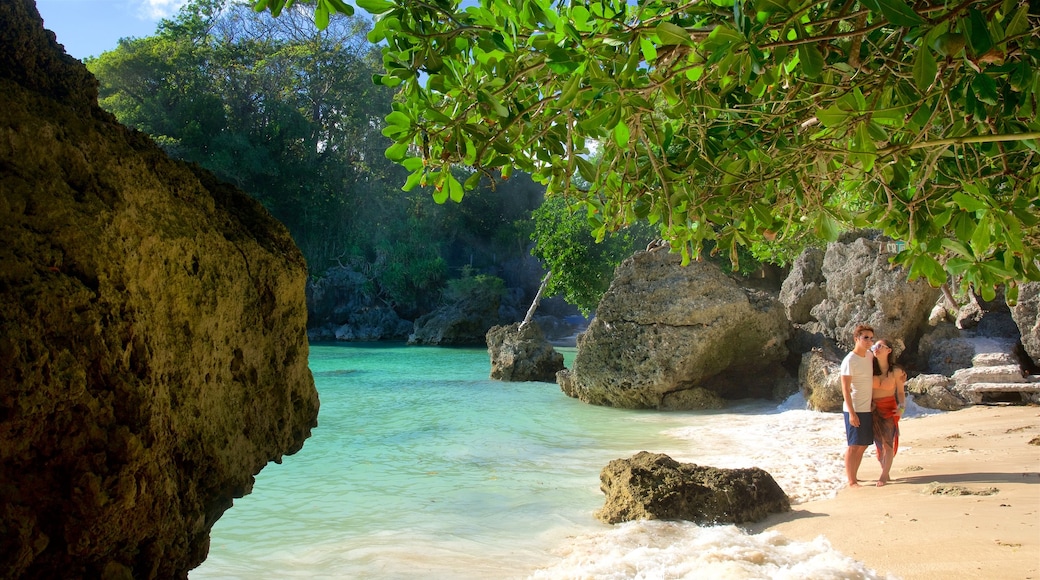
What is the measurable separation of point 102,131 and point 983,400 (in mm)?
10328

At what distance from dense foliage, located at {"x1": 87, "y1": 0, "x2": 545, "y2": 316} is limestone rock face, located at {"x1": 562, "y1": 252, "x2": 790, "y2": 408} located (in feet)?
85.1

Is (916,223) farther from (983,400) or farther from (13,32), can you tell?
(983,400)

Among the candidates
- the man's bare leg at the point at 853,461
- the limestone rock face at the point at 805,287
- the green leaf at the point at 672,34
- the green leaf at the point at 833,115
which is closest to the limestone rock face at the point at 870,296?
the limestone rock face at the point at 805,287

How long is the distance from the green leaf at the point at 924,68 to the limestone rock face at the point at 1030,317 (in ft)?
30.7

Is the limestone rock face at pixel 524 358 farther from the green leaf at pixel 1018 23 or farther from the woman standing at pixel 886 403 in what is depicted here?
the green leaf at pixel 1018 23

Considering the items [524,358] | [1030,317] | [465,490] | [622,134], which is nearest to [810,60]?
[622,134]

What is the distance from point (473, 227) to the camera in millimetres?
42031

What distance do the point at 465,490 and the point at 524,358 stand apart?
10.0 metres

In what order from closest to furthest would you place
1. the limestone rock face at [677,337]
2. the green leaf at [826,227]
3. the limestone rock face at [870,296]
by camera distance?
the green leaf at [826,227], the limestone rock face at [870,296], the limestone rock face at [677,337]

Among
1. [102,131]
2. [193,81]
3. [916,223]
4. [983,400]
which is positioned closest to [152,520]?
[102,131]

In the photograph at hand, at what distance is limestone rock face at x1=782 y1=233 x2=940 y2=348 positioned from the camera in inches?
427

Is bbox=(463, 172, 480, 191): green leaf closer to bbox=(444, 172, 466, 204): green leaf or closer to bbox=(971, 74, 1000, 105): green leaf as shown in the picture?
bbox=(444, 172, 466, 204): green leaf

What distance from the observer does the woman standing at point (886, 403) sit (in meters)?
5.75

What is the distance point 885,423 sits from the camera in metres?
5.80
